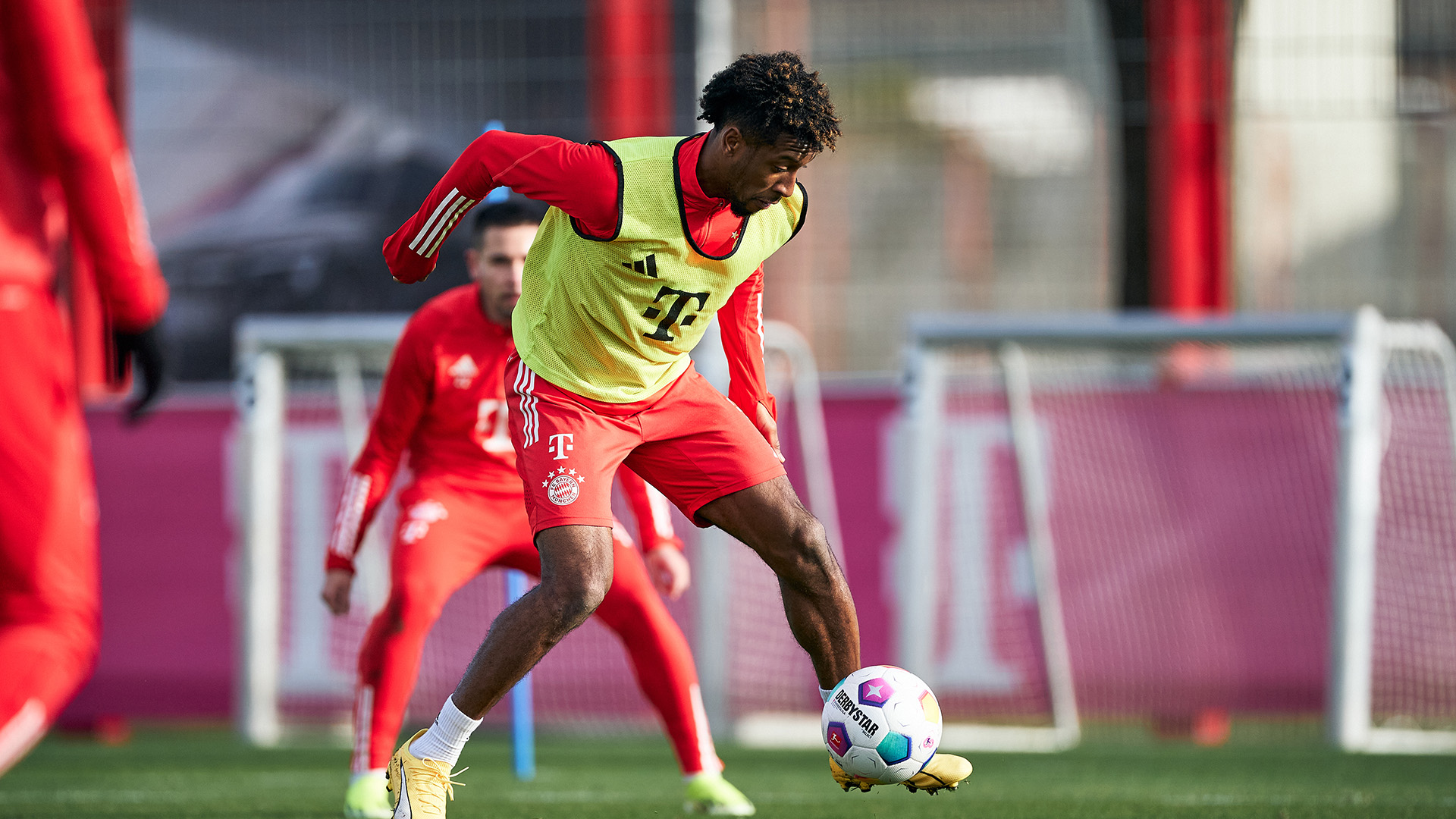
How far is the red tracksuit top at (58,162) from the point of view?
274cm

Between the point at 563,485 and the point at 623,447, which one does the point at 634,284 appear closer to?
the point at 623,447

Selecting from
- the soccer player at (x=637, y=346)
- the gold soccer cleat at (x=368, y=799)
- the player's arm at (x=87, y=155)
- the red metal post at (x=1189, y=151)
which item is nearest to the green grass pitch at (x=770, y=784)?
the gold soccer cleat at (x=368, y=799)

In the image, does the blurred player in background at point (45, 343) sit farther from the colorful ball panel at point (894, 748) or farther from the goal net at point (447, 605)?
the goal net at point (447, 605)

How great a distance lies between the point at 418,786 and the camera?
3809mm

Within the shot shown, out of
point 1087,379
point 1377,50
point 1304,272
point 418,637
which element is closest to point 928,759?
point 418,637

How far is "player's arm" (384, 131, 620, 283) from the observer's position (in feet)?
12.4

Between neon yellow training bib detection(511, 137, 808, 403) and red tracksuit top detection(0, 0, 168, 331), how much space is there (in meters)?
1.21

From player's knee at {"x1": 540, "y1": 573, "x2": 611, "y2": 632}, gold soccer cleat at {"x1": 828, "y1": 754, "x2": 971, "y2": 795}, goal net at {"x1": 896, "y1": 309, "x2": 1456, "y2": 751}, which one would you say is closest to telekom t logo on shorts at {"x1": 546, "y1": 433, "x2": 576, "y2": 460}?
player's knee at {"x1": 540, "y1": 573, "x2": 611, "y2": 632}

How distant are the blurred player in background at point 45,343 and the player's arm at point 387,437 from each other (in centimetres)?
196

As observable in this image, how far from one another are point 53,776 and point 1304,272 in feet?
26.0

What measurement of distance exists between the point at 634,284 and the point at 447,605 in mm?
4588

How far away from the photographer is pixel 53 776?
6.37 meters

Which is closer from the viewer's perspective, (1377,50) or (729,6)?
(1377,50)

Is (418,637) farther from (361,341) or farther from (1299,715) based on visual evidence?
(1299,715)
